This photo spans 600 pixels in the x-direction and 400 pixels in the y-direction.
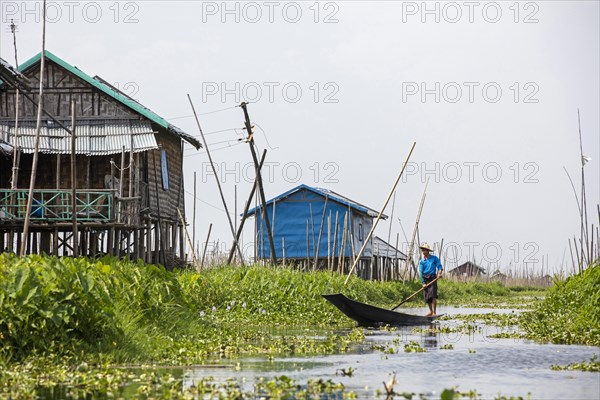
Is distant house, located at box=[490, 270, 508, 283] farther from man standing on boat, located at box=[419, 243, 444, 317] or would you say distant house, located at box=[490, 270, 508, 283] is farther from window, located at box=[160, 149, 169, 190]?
man standing on boat, located at box=[419, 243, 444, 317]

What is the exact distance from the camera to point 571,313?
1427 centimetres

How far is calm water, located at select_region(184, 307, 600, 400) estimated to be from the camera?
8094 millimetres

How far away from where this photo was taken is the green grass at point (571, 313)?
1293 cm

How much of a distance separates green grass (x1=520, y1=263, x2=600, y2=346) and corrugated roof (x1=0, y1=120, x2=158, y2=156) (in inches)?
520

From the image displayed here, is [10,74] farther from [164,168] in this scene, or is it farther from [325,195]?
[325,195]

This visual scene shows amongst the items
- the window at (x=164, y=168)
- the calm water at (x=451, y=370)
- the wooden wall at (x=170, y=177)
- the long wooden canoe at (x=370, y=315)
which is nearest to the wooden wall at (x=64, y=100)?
the wooden wall at (x=170, y=177)

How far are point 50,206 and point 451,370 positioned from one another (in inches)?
579

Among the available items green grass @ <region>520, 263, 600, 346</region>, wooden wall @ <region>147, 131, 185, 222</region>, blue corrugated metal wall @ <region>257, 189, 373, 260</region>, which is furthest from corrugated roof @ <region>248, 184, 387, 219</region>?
green grass @ <region>520, 263, 600, 346</region>

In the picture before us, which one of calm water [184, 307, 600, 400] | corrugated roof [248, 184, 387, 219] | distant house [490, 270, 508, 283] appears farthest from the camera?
distant house [490, 270, 508, 283]

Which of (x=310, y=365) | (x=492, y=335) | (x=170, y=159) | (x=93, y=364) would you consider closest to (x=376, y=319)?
(x=492, y=335)

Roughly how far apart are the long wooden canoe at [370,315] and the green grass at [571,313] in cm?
201

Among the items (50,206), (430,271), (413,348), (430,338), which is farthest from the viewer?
(50,206)

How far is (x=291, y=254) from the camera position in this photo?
128 ft

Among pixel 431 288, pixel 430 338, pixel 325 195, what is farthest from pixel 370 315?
pixel 325 195
